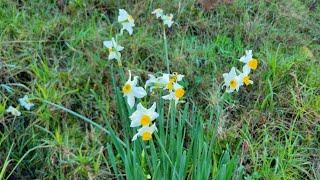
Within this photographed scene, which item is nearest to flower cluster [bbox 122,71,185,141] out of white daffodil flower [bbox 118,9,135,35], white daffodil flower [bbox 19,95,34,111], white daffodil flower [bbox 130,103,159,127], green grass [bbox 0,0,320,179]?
white daffodil flower [bbox 130,103,159,127]

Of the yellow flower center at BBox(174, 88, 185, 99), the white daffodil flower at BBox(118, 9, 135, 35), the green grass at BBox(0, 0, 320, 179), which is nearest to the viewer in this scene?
the yellow flower center at BBox(174, 88, 185, 99)

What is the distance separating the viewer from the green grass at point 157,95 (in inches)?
69.4

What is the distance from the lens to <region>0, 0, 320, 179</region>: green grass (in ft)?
5.78

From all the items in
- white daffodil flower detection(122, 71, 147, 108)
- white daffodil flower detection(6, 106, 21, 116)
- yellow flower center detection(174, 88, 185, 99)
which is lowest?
white daffodil flower detection(6, 106, 21, 116)

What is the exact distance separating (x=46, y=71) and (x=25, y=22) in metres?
0.46

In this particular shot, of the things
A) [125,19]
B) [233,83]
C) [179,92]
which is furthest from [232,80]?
[125,19]

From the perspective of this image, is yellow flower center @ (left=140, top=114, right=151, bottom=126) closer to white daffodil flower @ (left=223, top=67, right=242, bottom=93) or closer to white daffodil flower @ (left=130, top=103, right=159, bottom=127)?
white daffodil flower @ (left=130, top=103, right=159, bottom=127)

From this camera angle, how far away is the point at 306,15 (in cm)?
304

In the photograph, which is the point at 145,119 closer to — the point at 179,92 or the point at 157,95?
the point at 179,92

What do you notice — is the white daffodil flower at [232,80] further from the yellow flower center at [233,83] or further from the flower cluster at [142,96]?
the flower cluster at [142,96]

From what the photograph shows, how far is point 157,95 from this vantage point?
2135 mm

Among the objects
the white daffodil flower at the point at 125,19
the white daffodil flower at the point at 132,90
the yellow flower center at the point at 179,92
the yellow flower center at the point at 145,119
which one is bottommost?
the yellow flower center at the point at 145,119

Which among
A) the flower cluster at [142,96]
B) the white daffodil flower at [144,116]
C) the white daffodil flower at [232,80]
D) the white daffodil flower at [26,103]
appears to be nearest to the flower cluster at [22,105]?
the white daffodil flower at [26,103]

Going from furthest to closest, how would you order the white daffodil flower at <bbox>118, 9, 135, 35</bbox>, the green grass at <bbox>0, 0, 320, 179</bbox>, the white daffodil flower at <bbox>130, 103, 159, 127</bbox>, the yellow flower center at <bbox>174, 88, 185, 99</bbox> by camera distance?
the white daffodil flower at <bbox>118, 9, 135, 35</bbox> → the green grass at <bbox>0, 0, 320, 179</bbox> → the yellow flower center at <bbox>174, 88, 185, 99</bbox> → the white daffodil flower at <bbox>130, 103, 159, 127</bbox>
